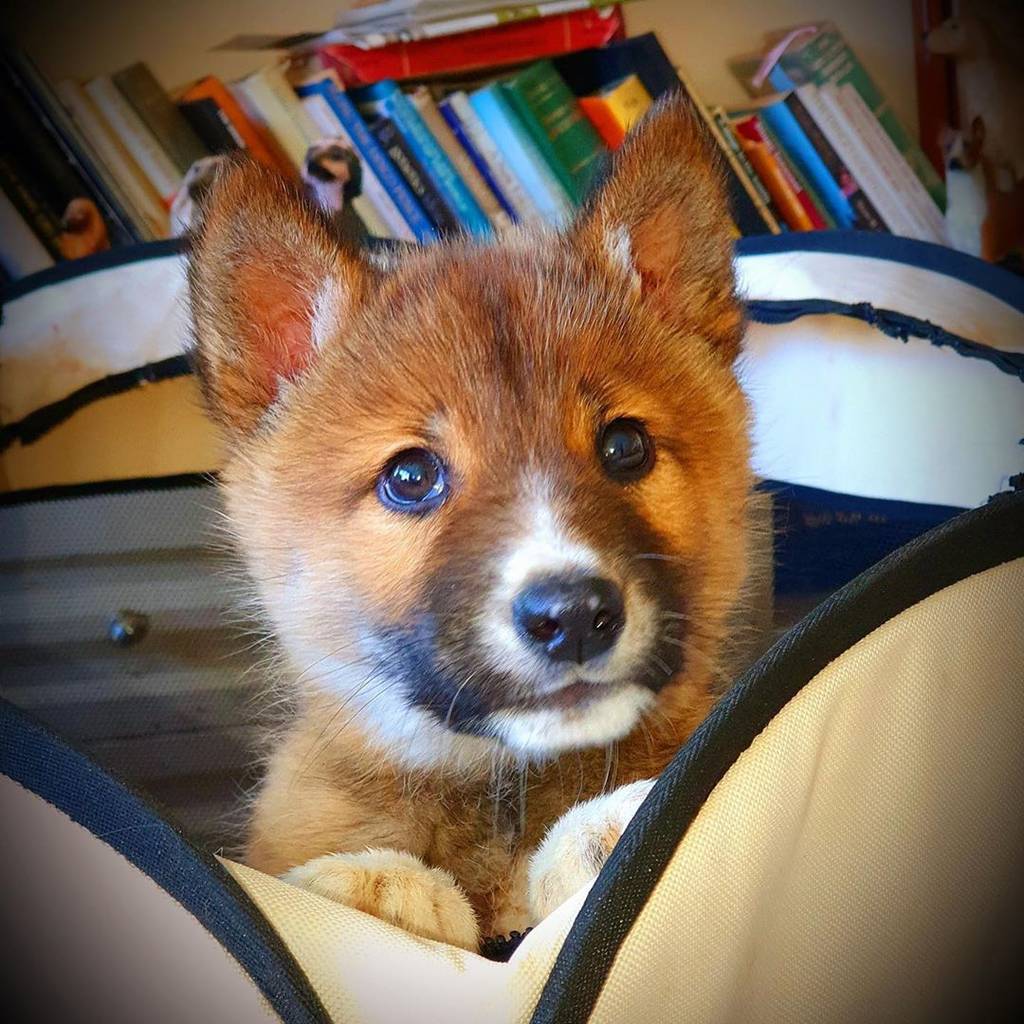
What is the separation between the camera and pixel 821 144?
7.74 ft

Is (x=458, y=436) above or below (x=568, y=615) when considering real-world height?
above

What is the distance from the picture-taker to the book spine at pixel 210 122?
2193mm

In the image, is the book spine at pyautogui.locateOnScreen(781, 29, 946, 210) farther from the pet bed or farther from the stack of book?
the pet bed

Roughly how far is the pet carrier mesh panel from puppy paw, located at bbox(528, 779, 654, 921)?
13 centimetres

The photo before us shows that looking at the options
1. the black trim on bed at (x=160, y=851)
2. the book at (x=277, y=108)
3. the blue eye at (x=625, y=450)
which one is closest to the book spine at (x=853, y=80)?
the book at (x=277, y=108)

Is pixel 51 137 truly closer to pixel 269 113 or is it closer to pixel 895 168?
pixel 269 113

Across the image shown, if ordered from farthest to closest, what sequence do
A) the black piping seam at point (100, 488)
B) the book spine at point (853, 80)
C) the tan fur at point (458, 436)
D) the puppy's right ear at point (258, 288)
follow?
the book spine at point (853, 80) < the black piping seam at point (100, 488) < the puppy's right ear at point (258, 288) < the tan fur at point (458, 436)

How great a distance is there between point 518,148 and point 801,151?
654 mm

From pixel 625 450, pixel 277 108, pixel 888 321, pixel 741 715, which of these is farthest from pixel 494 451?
pixel 277 108

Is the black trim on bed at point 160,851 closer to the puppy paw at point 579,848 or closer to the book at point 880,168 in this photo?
the puppy paw at point 579,848

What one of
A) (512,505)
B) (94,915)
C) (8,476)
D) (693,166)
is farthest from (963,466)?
(8,476)

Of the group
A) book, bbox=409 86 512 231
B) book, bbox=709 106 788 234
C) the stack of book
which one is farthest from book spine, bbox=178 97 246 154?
book, bbox=709 106 788 234

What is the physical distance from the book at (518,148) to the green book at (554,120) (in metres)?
0.01

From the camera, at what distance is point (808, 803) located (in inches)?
37.7
